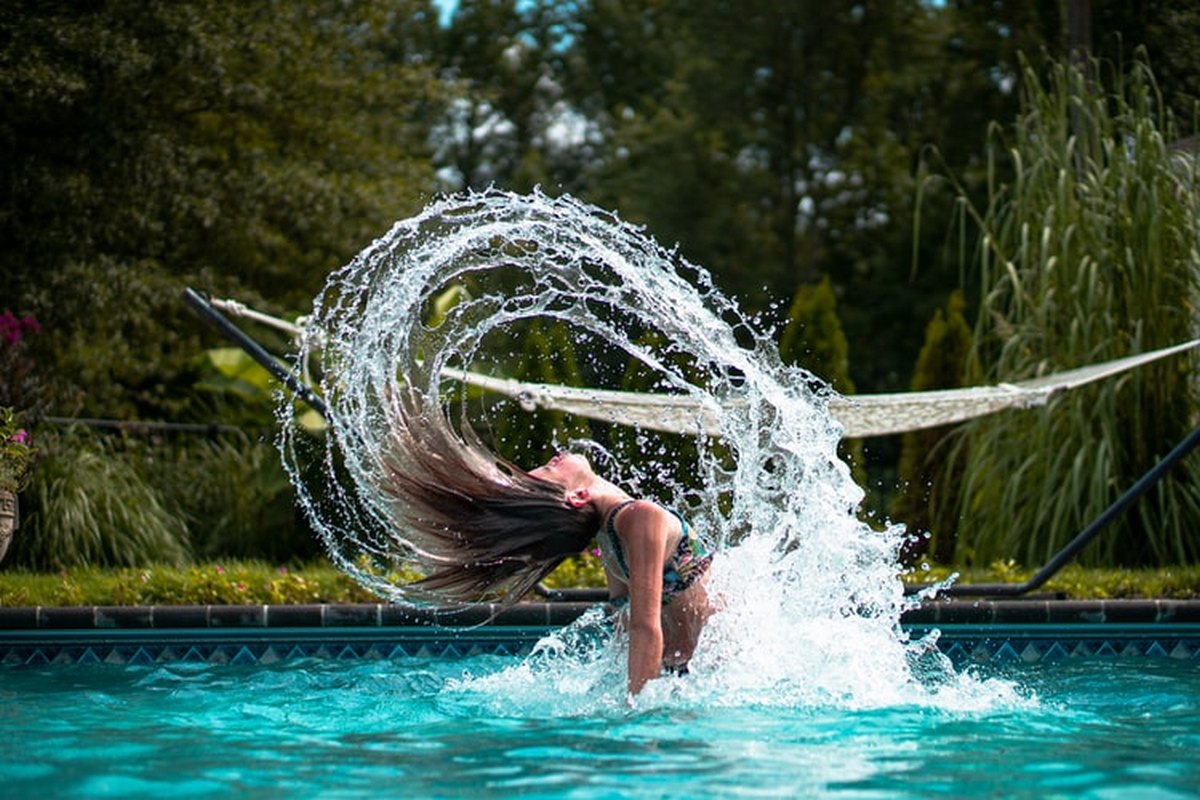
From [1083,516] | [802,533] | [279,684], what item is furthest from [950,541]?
[279,684]

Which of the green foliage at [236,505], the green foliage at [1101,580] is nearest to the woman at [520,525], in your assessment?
the green foliage at [1101,580]

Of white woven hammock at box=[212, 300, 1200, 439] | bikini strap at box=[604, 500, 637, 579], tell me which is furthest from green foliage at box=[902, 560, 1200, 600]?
bikini strap at box=[604, 500, 637, 579]

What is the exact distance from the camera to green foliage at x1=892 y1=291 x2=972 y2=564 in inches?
371

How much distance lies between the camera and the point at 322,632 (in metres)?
6.24

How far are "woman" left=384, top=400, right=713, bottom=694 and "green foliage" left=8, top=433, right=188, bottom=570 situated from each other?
156 inches

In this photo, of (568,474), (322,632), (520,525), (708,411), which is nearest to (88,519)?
(322,632)

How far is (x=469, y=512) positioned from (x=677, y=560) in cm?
67

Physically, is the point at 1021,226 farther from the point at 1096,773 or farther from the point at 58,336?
the point at 58,336

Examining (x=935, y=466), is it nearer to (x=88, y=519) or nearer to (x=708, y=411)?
(x=708, y=411)

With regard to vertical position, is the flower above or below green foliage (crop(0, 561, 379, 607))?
above

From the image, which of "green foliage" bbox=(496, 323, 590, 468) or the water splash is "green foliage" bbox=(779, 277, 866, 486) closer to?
"green foliage" bbox=(496, 323, 590, 468)

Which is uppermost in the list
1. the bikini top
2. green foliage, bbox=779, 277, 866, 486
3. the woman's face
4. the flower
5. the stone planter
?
green foliage, bbox=779, 277, 866, 486

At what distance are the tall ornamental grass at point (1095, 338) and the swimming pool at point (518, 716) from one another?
2062 mm

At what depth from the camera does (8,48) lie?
11531mm
